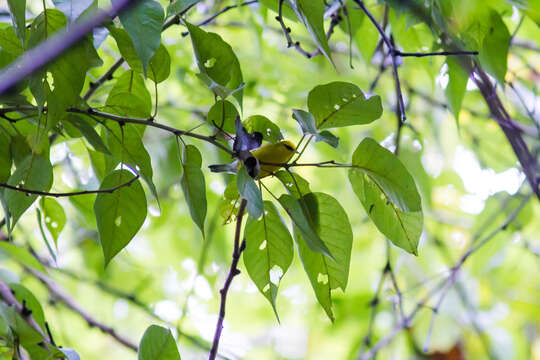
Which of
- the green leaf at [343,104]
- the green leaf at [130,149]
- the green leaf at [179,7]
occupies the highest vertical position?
the green leaf at [179,7]

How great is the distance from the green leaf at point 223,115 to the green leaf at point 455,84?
0.87 feet

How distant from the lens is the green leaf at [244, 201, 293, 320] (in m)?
0.46

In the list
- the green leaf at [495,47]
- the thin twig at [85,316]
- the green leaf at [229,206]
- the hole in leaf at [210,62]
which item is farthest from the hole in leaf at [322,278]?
the thin twig at [85,316]

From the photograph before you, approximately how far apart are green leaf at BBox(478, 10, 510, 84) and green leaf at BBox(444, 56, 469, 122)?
31 millimetres

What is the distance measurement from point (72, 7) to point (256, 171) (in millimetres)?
166

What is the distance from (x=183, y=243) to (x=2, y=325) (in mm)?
780

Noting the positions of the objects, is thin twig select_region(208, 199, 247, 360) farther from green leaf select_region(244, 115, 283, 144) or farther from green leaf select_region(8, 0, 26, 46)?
green leaf select_region(8, 0, 26, 46)

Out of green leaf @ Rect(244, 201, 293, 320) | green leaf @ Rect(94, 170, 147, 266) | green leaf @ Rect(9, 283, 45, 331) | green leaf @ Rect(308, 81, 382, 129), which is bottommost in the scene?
green leaf @ Rect(9, 283, 45, 331)

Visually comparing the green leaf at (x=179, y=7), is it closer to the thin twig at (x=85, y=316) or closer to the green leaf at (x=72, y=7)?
the green leaf at (x=72, y=7)

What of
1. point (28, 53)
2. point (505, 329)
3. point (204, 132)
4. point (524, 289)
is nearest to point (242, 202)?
point (28, 53)

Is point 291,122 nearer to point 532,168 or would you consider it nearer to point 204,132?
point 204,132

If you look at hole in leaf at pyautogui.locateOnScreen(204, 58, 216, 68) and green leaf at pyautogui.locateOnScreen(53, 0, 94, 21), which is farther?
hole in leaf at pyautogui.locateOnScreen(204, 58, 216, 68)

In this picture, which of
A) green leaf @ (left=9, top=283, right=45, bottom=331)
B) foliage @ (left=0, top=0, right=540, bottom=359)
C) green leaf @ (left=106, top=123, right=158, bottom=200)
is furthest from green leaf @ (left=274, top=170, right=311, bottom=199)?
green leaf @ (left=9, top=283, right=45, bottom=331)

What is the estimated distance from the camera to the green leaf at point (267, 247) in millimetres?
461
